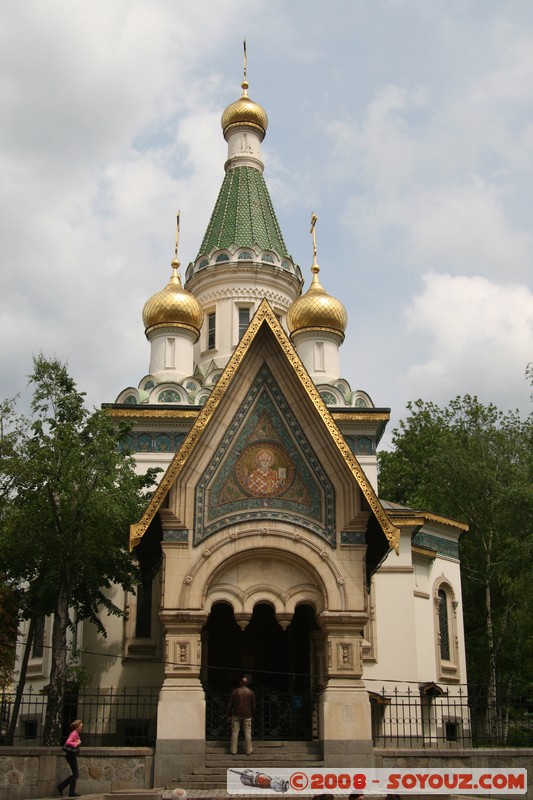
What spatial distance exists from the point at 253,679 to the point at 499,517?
12593 mm

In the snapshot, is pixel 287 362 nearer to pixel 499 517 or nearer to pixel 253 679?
pixel 253 679

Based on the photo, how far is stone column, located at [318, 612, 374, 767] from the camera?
1295 cm

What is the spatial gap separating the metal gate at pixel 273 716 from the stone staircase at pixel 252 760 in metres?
0.61

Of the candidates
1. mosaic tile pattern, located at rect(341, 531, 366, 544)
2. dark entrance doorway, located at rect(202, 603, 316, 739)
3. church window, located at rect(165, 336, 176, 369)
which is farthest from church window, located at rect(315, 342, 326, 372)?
mosaic tile pattern, located at rect(341, 531, 366, 544)

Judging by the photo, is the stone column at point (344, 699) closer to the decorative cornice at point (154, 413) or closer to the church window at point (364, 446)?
the decorative cornice at point (154, 413)

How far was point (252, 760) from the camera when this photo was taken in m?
13.0

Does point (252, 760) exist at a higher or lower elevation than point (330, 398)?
lower

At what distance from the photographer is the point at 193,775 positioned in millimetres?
12625

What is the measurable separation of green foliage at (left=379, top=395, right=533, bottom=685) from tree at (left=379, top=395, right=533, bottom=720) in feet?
0.09

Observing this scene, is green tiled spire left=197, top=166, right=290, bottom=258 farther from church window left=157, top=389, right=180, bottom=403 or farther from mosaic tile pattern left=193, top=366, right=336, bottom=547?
mosaic tile pattern left=193, top=366, right=336, bottom=547

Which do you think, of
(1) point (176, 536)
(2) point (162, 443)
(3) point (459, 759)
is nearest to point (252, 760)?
(3) point (459, 759)

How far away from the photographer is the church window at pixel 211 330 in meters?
27.5

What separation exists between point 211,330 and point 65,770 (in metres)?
16.7

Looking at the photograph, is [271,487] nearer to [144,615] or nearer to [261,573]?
[261,573]
